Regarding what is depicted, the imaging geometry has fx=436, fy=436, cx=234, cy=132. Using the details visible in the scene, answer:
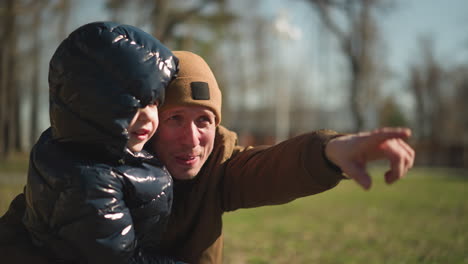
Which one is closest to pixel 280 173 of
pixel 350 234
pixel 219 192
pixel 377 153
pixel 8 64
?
pixel 219 192

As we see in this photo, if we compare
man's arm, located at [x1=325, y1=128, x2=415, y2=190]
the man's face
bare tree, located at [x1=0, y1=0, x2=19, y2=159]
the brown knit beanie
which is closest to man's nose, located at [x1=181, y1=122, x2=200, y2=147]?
the man's face

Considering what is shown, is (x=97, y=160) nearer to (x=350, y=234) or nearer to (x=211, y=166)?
(x=211, y=166)

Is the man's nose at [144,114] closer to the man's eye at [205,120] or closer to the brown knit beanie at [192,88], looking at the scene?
the brown knit beanie at [192,88]

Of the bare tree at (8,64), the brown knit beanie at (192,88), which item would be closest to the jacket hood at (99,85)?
the brown knit beanie at (192,88)

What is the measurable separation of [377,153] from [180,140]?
1.02m

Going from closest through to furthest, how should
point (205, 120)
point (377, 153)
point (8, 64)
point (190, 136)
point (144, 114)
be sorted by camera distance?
point (377, 153) < point (144, 114) < point (190, 136) < point (205, 120) < point (8, 64)

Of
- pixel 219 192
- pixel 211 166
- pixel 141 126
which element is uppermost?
pixel 141 126

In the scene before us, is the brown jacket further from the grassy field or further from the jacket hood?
the grassy field

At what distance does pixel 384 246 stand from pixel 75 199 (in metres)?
3.69

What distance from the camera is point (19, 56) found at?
16.4 metres

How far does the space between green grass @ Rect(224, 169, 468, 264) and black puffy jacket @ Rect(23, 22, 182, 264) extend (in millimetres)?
2163

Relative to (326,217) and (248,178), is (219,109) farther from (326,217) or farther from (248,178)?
(326,217)

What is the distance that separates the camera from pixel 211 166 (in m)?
2.44

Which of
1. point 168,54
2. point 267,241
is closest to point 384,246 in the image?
point 267,241
